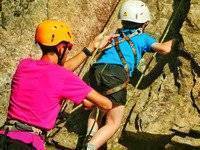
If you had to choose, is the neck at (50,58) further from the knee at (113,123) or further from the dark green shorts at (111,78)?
the knee at (113,123)

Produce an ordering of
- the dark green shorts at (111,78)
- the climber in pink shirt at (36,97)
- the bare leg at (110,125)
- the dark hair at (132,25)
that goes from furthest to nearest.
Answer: the dark hair at (132,25), the dark green shorts at (111,78), the bare leg at (110,125), the climber in pink shirt at (36,97)

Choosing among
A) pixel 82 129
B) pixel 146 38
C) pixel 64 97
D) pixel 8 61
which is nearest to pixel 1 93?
pixel 8 61

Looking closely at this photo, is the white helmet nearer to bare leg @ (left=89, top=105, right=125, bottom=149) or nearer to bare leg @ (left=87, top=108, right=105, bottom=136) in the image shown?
bare leg @ (left=89, top=105, right=125, bottom=149)

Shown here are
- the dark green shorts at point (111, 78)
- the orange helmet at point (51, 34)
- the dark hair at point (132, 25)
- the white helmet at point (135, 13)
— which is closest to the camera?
the orange helmet at point (51, 34)

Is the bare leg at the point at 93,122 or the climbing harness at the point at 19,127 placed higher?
the climbing harness at the point at 19,127

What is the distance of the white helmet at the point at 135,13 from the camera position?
10.7 metres

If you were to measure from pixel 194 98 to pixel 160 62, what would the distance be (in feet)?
4.38

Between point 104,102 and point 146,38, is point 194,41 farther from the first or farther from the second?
point 104,102

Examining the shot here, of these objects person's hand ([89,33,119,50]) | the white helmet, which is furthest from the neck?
the white helmet

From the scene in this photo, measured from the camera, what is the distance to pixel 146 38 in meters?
10.8

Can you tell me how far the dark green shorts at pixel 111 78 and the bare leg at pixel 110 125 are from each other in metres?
0.18

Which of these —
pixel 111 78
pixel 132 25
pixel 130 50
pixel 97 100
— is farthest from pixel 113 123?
pixel 97 100

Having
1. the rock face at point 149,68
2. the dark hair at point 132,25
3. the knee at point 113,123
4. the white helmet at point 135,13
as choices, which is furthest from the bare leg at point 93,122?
the white helmet at point 135,13

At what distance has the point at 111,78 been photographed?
34.3 ft
